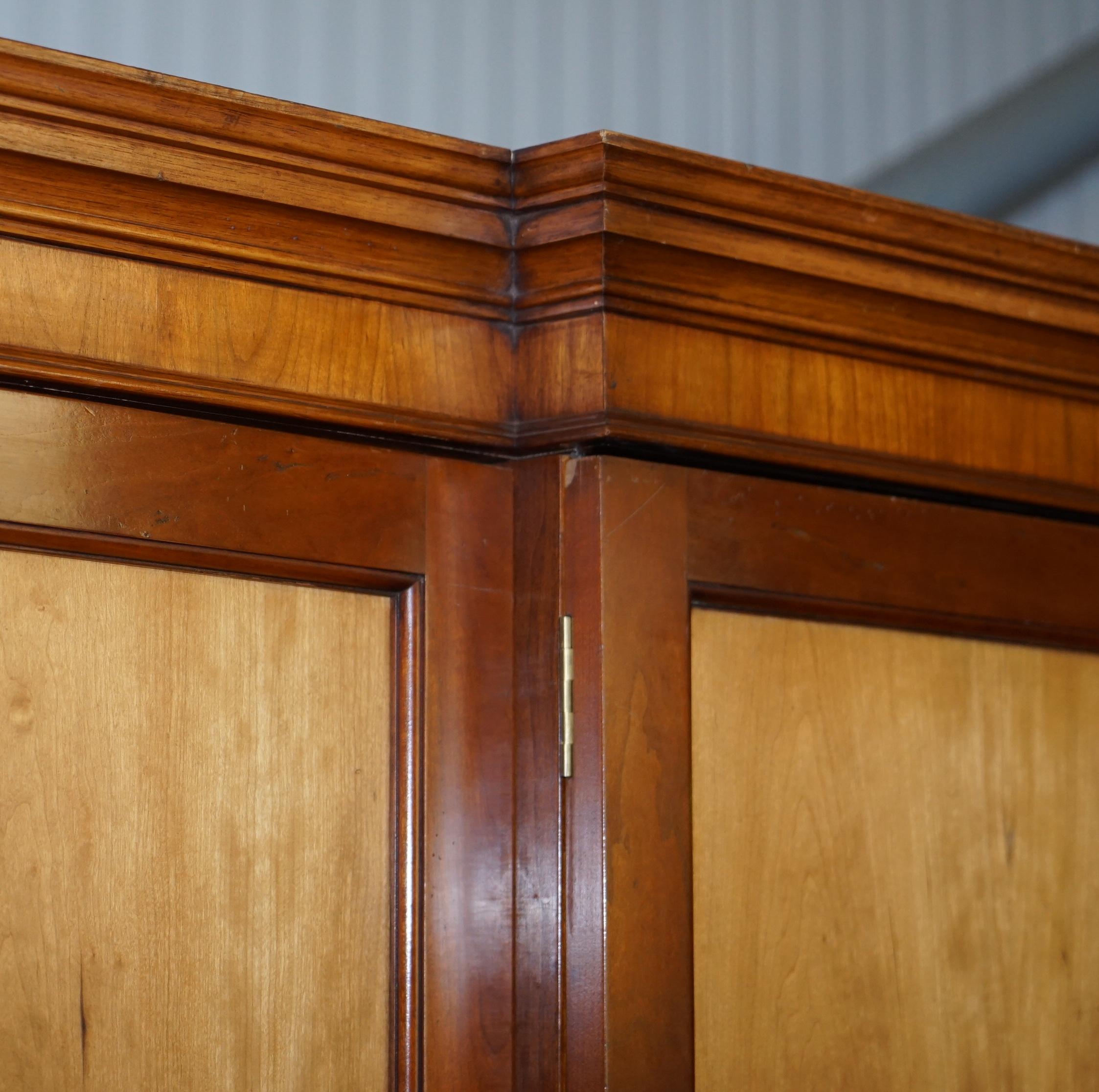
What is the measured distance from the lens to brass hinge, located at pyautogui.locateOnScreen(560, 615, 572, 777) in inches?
37.1

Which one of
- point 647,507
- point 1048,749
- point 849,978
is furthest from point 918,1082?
point 647,507

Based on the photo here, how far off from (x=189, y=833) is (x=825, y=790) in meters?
0.42

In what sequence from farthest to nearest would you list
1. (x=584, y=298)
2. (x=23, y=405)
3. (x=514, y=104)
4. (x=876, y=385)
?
(x=514, y=104) < (x=876, y=385) < (x=584, y=298) < (x=23, y=405)

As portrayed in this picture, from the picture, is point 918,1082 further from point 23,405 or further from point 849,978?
point 23,405

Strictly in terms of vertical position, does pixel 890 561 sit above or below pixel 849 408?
below

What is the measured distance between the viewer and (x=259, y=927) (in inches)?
35.2

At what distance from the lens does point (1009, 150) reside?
1754 millimetres

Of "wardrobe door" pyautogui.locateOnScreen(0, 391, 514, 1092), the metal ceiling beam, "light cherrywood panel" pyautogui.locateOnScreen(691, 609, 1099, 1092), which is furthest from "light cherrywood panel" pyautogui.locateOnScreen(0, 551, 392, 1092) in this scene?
the metal ceiling beam

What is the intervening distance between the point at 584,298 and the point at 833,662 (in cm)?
30

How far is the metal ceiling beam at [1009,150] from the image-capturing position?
175 cm

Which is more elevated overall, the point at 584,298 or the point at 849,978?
the point at 584,298

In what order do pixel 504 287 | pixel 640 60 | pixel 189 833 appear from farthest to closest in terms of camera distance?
pixel 640 60 → pixel 504 287 → pixel 189 833

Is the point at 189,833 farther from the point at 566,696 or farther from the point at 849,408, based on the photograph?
the point at 849,408

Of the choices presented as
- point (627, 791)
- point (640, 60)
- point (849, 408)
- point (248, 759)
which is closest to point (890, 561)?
point (849, 408)
